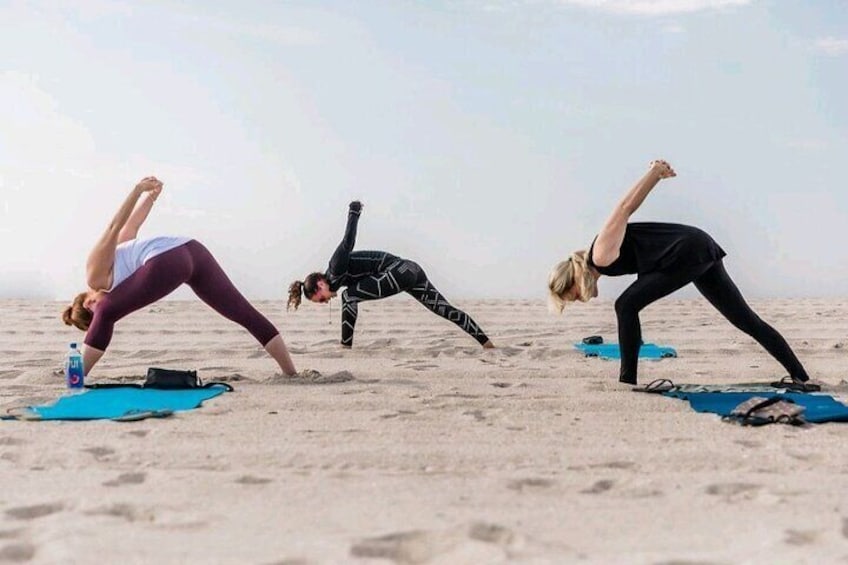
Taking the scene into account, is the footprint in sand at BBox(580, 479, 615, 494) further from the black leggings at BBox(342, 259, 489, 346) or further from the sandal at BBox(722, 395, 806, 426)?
the black leggings at BBox(342, 259, 489, 346)

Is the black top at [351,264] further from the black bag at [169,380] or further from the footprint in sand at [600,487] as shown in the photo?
the footprint in sand at [600,487]

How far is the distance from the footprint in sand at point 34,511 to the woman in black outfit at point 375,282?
454cm

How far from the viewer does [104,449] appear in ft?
12.1

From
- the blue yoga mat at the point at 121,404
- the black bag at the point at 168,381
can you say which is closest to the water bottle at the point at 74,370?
the black bag at the point at 168,381

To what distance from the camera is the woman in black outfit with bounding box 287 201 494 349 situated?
296 inches

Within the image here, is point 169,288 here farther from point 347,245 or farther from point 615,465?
point 615,465

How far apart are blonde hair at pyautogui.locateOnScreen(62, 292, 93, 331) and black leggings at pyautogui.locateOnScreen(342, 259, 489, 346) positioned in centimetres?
231

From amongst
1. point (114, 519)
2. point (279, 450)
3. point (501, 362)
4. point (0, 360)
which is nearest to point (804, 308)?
point (501, 362)

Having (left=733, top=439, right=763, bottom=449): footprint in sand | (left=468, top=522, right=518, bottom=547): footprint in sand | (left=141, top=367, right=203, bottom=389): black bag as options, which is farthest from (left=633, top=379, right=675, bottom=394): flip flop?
(left=468, top=522, right=518, bottom=547): footprint in sand

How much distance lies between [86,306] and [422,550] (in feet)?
12.2

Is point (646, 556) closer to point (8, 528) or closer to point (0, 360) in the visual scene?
point (8, 528)

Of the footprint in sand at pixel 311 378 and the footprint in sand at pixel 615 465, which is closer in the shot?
the footprint in sand at pixel 615 465

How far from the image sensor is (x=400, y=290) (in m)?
7.55

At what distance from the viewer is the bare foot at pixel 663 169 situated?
5.17m
